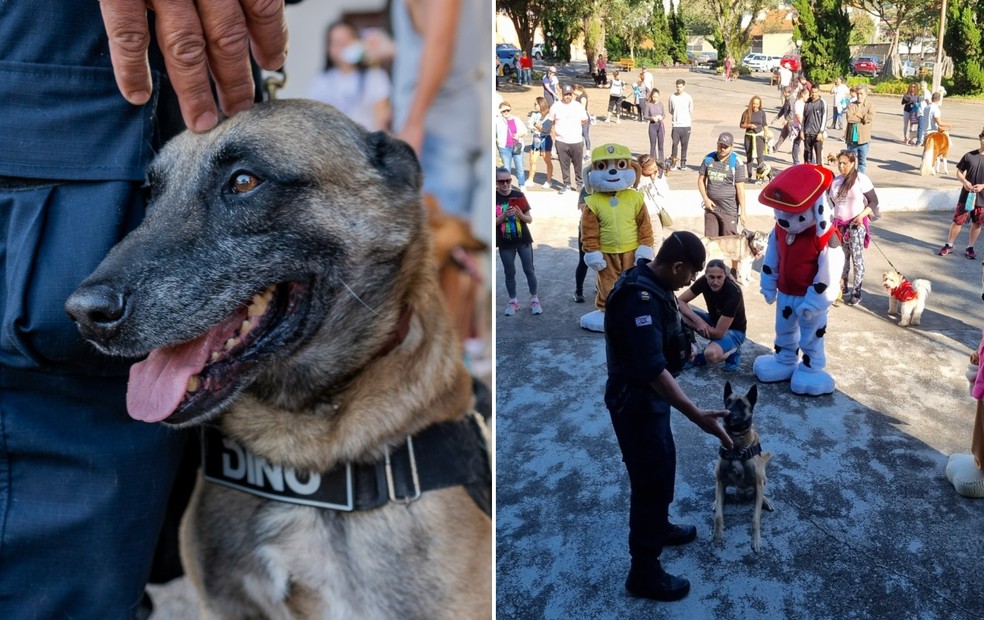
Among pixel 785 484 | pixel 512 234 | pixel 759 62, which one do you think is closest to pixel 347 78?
pixel 785 484

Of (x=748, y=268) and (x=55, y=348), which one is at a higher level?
(x=55, y=348)

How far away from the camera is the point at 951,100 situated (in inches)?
754

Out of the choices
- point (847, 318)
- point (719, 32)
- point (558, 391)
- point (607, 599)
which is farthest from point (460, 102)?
point (719, 32)

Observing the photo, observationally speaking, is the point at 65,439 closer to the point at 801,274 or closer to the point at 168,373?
the point at 168,373

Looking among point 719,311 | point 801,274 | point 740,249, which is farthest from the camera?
point 740,249

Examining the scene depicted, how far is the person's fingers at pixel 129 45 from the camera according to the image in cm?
93

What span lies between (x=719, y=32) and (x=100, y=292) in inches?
1519

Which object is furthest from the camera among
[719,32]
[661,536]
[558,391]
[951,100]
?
[719,32]

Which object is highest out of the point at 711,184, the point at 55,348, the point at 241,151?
the point at 241,151

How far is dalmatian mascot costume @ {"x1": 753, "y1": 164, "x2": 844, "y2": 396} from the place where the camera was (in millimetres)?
4309

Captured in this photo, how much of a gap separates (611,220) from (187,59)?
4690 millimetres

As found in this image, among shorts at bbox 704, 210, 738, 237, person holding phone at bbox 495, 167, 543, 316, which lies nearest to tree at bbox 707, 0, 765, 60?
shorts at bbox 704, 210, 738, 237

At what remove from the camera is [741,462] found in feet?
11.2

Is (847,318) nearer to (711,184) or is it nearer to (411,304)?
(711,184)
